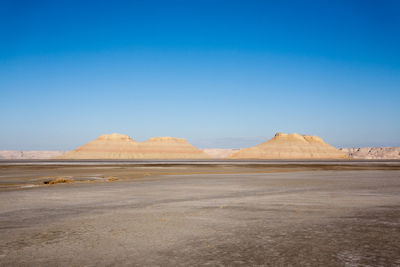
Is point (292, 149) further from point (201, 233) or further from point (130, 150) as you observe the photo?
point (201, 233)

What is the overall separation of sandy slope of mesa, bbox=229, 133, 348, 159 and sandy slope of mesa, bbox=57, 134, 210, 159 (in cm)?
2572

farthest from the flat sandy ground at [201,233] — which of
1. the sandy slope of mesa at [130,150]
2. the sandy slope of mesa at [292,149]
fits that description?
the sandy slope of mesa at [130,150]

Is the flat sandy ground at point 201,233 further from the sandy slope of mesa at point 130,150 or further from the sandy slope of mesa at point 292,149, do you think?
the sandy slope of mesa at point 130,150

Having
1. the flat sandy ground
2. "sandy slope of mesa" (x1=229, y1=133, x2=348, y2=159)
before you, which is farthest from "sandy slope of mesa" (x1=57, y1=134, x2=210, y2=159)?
the flat sandy ground

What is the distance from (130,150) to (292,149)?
256 ft

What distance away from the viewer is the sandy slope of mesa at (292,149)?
565 ft

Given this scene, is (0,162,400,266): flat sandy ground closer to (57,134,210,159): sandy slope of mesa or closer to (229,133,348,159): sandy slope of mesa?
(229,133,348,159): sandy slope of mesa

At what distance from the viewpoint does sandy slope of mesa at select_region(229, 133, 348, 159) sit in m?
172

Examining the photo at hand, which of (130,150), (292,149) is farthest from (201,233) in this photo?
(130,150)

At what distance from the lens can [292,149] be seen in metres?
176

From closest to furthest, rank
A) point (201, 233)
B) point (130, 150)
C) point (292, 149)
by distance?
point (201, 233) < point (292, 149) < point (130, 150)

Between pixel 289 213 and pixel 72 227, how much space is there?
543cm

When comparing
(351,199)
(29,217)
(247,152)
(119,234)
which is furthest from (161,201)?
(247,152)

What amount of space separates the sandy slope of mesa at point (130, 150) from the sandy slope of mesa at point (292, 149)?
25722 millimetres
